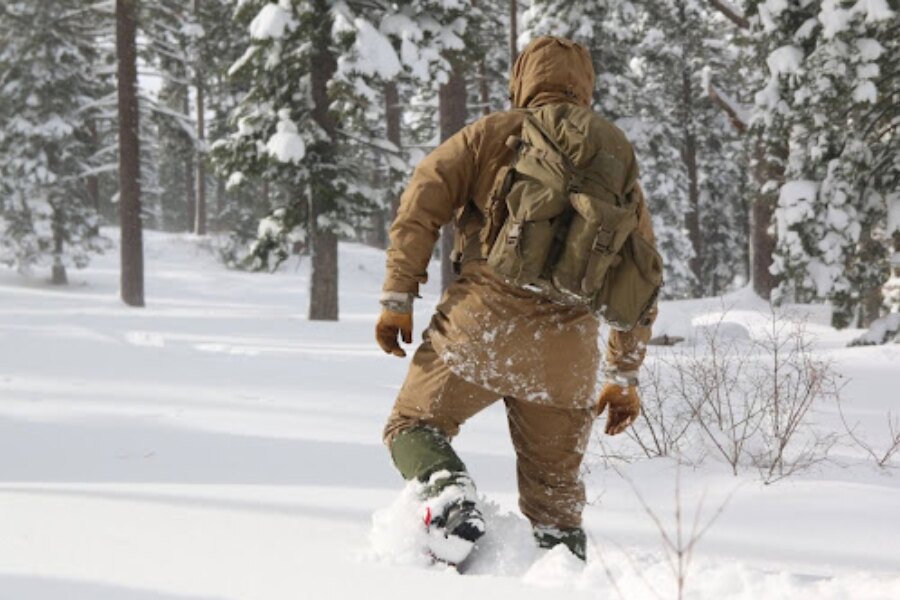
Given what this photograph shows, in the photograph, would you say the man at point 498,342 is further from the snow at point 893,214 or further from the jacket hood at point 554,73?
the snow at point 893,214

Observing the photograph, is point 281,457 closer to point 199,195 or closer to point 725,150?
point 199,195

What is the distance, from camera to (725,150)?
3425 cm

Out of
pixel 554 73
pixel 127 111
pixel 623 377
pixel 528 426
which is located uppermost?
pixel 127 111

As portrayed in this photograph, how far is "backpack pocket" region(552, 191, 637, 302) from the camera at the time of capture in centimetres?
258

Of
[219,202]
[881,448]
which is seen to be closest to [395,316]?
[881,448]

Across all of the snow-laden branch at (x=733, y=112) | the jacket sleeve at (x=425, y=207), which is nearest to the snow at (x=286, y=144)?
the snow-laden branch at (x=733, y=112)

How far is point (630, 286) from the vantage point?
2.71 m

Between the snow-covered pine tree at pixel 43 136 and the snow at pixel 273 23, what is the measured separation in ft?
38.1

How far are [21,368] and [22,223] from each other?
53.3ft

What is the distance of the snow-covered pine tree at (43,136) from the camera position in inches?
837

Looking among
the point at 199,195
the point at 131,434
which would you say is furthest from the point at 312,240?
the point at 199,195

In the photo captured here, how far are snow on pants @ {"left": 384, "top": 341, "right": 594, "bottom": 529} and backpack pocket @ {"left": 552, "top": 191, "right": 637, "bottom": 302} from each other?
18.8 inches

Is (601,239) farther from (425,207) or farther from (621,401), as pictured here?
(621,401)

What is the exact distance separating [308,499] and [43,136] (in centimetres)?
2152
